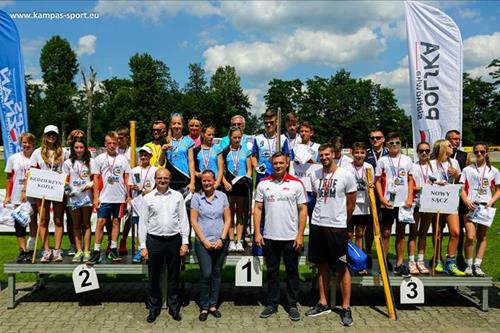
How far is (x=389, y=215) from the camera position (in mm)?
6086

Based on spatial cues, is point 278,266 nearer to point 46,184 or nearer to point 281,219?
point 281,219

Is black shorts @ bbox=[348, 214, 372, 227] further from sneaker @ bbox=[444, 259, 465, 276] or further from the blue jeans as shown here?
the blue jeans

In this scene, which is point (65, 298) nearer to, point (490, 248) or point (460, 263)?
point (460, 263)

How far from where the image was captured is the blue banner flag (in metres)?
8.15

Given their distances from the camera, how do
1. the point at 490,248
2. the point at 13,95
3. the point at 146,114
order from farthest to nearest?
the point at 146,114
the point at 490,248
the point at 13,95

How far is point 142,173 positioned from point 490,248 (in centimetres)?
755

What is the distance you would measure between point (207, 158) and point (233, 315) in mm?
2162

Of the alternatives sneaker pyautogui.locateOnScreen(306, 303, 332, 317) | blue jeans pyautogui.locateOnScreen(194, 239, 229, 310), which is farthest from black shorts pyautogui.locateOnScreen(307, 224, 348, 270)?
blue jeans pyautogui.locateOnScreen(194, 239, 229, 310)

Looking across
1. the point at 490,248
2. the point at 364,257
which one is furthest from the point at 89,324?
the point at 490,248

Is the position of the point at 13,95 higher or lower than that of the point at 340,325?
higher

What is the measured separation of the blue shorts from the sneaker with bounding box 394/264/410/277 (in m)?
3.98

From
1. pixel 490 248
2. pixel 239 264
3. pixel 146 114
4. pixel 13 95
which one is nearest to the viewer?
pixel 239 264

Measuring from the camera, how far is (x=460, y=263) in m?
6.77

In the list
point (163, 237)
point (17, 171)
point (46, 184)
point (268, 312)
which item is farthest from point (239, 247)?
point (17, 171)
